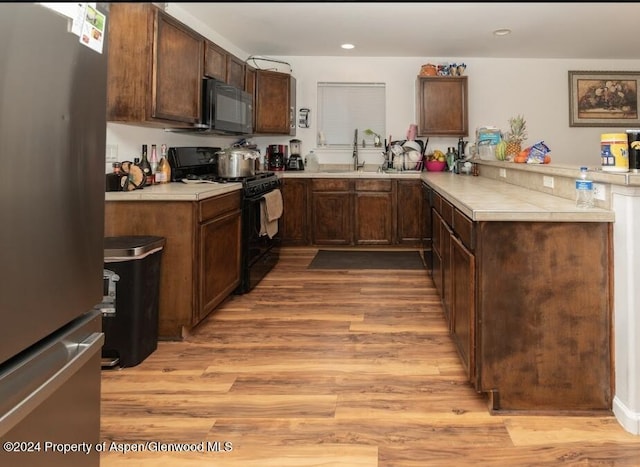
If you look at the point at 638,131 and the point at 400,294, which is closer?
the point at 638,131

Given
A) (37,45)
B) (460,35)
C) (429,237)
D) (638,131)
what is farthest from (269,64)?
(37,45)

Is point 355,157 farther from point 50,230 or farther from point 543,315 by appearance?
point 50,230

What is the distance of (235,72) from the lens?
424 centimetres

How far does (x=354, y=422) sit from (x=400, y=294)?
1.87 m

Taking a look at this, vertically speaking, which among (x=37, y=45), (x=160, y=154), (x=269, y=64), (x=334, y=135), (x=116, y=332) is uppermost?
(x=269, y=64)

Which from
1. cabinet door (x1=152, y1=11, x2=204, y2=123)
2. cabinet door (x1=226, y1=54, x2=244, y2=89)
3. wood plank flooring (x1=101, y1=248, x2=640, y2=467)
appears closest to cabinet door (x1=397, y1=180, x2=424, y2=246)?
cabinet door (x1=226, y1=54, x2=244, y2=89)

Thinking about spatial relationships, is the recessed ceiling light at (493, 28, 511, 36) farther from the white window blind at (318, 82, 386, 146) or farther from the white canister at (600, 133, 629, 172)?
the white canister at (600, 133, 629, 172)

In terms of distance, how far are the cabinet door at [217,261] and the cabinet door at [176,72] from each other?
78cm

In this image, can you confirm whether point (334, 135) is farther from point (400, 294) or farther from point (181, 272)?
point (181, 272)

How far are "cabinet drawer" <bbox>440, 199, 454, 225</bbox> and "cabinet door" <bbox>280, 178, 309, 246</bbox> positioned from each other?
247 cm

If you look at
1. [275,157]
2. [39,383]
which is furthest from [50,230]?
[275,157]

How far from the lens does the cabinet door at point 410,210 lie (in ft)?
17.0

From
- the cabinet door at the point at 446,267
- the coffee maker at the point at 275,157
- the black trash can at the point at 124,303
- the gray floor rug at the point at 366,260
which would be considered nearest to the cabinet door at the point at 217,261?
the black trash can at the point at 124,303

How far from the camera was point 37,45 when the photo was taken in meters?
0.82
